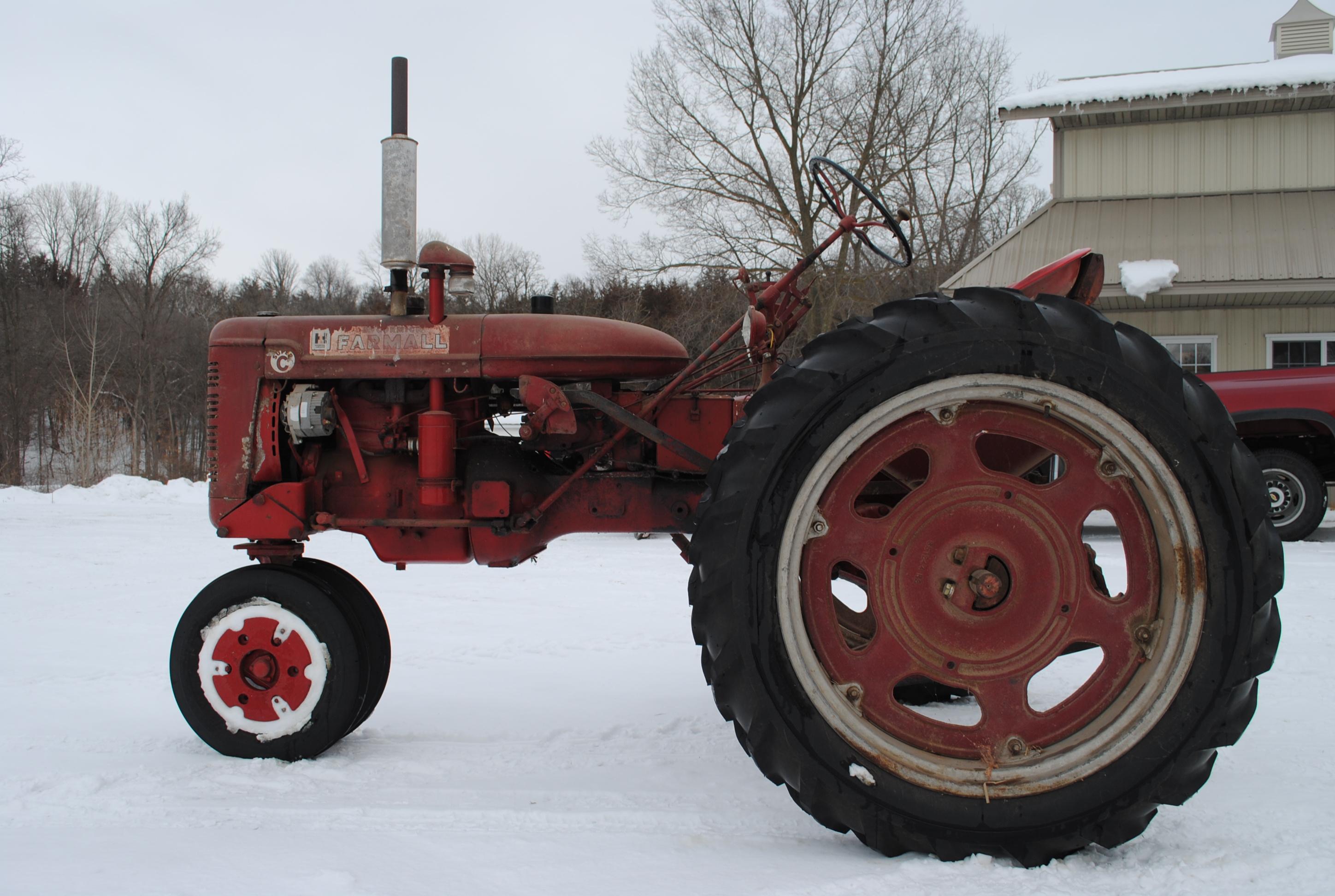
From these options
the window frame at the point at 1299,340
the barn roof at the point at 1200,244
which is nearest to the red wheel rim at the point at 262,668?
the barn roof at the point at 1200,244

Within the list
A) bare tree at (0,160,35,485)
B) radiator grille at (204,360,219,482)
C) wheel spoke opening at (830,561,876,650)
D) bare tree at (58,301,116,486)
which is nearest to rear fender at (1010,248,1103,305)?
wheel spoke opening at (830,561,876,650)

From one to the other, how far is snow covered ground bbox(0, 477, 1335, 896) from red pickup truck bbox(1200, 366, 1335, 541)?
3.93 meters

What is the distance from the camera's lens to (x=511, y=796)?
7.98 ft

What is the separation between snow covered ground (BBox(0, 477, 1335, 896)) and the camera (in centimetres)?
189

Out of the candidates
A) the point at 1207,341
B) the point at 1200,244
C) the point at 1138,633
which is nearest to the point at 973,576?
the point at 1138,633

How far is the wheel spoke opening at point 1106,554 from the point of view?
2.76 metres

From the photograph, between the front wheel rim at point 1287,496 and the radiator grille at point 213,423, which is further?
the front wheel rim at point 1287,496

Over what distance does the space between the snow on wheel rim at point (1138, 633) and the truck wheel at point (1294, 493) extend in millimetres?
7094

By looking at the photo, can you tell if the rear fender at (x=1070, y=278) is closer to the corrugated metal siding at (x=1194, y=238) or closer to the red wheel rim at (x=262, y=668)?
the red wheel rim at (x=262, y=668)

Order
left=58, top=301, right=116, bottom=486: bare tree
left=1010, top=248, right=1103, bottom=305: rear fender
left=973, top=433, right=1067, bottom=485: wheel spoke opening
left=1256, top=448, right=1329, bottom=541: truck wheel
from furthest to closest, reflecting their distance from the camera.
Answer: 1. left=58, top=301, right=116, bottom=486: bare tree
2. left=1256, top=448, right=1329, bottom=541: truck wheel
3. left=973, top=433, right=1067, bottom=485: wheel spoke opening
4. left=1010, top=248, right=1103, bottom=305: rear fender

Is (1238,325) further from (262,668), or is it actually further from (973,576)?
(262,668)

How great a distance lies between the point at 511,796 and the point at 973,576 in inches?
52.2

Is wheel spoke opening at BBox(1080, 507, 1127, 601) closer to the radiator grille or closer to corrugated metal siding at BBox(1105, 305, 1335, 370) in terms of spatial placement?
the radiator grille

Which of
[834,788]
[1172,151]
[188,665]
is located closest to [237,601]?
[188,665]
